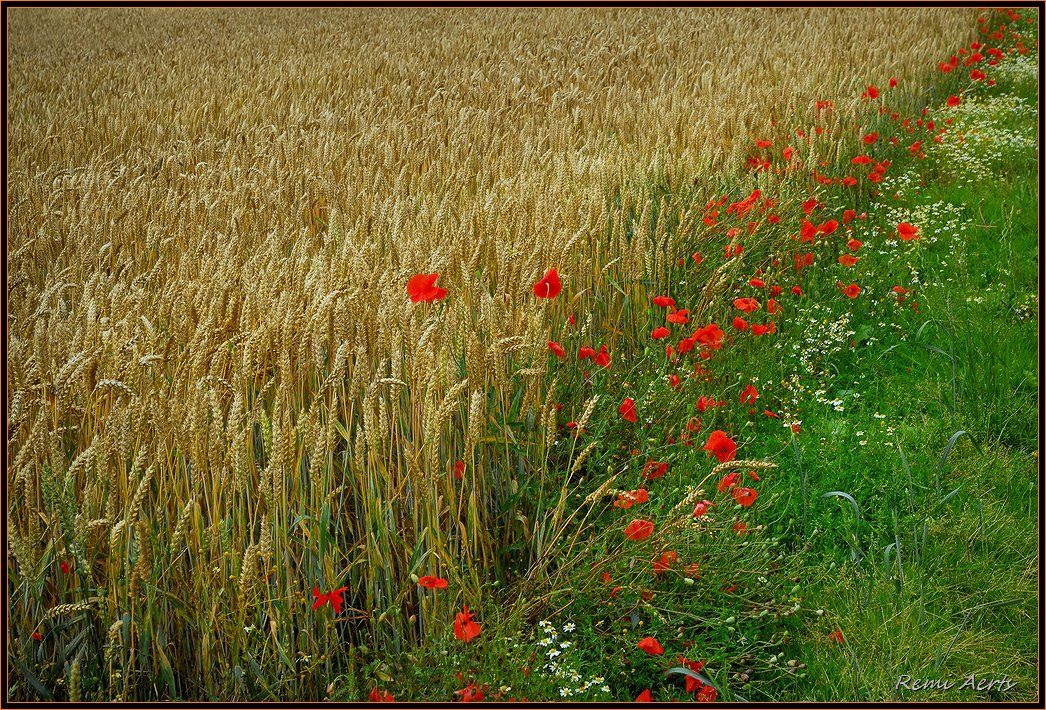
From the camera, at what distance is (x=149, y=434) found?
5.86 ft

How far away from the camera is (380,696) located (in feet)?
4.90

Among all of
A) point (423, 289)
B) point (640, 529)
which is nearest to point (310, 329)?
point (423, 289)

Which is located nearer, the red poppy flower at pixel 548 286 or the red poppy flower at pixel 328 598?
the red poppy flower at pixel 328 598

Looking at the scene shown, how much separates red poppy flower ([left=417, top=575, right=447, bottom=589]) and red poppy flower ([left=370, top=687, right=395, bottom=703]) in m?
0.19

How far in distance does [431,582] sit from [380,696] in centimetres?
21

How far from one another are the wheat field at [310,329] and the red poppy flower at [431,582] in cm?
4

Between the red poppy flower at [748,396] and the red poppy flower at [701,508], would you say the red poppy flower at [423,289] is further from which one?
the red poppy flower at [748,396]

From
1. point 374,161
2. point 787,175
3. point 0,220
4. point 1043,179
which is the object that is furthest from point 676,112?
point 0,220

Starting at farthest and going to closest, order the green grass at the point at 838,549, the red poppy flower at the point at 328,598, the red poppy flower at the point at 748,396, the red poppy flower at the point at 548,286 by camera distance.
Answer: the red poppy flower at the point at 748,396
the red poppy flower at the point at 548,286
the green grass at the point at 838,549
the red poppy flower at the point at 328,598

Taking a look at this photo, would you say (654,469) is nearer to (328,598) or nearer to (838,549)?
(838,549)

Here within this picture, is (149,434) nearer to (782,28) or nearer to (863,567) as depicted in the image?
(863,567)

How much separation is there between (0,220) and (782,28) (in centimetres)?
854

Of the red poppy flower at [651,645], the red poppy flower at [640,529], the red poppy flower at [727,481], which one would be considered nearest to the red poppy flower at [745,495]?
the red poppy flower at [727,481]

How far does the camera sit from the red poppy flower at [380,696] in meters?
1.45
